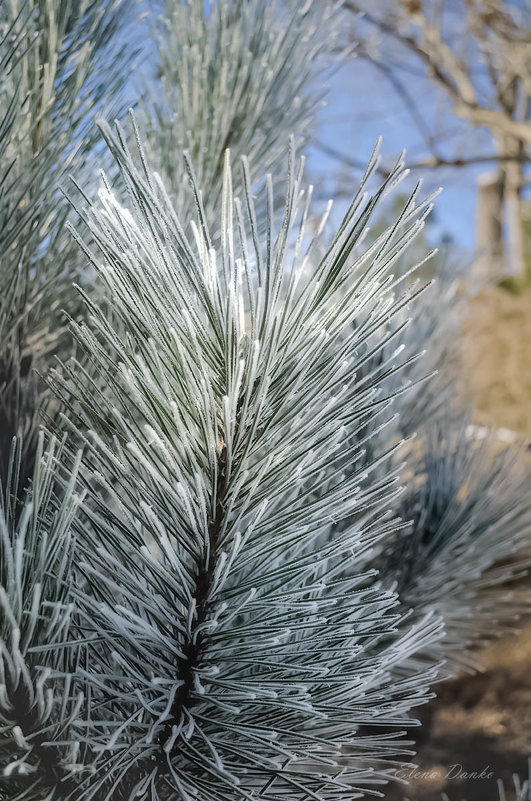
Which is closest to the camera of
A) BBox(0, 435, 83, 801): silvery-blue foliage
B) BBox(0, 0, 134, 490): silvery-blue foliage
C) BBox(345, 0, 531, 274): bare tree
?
BBox(0, 435, 83, 801): silvery-blue foliage

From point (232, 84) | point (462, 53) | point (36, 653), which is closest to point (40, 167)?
point (232, 84)

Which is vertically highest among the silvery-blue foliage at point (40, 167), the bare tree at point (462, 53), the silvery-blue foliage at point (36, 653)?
the bare tree at point (462, 53)

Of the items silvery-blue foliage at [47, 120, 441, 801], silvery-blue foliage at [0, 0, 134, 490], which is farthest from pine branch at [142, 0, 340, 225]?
Result: silvery-blue foliage at [47, 120, 441, 801]

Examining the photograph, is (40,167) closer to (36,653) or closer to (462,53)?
(36,653)

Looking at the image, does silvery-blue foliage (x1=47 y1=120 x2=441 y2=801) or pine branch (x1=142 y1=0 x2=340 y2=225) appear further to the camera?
pine branch (x1=142 y1=0 x2=340 y2=225)

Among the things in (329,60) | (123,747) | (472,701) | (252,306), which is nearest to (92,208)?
(252,306)

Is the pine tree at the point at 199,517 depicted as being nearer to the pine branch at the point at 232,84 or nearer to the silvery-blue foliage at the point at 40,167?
the silvery-blue foliage at the point at 40,167

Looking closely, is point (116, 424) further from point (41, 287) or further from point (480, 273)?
point (480, 273)

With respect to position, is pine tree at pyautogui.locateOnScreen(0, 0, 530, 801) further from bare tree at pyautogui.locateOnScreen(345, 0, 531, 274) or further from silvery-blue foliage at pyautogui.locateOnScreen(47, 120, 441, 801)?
bare tree at pyautogui.locateOnScreen(345, 0, 531, 274)

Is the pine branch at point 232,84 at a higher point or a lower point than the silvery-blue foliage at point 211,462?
higher

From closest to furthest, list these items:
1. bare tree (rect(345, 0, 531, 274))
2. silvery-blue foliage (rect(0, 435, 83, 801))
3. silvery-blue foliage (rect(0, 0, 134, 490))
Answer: silvery-blue foliage (rect(0, 435, 83, 801)), silvery-blue foliage (rect(0, 0, 134, 490)), bare tree (rect(345, 0, 531, 274))

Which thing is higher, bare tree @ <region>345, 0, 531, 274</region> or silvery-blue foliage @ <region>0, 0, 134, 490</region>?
bare tree @ <region>345, 0, 531, 274</region>

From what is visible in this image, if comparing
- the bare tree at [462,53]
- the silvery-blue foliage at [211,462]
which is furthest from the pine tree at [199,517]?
the bare tree at [462,53]

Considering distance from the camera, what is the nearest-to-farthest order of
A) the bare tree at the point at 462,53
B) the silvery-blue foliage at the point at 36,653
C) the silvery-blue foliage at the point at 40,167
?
1. the silvery-blue foliage at the point at 36,653
2. the silvery-blue foliage at the point at 40,167
3. the bare tree at the point at 462,53
